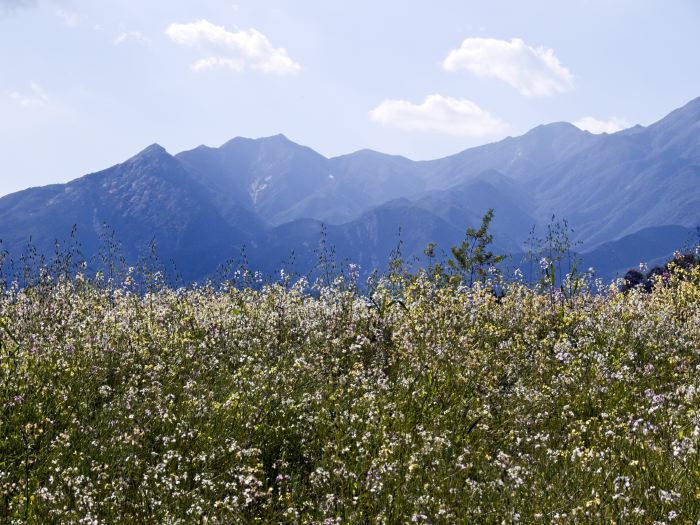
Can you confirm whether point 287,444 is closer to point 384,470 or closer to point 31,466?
point 384,470

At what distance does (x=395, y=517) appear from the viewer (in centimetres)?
453

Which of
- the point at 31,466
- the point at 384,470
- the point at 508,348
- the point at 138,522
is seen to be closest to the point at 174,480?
the point at 138,522

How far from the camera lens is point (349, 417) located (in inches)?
255

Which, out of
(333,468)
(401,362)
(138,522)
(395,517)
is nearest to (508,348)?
(401,362)

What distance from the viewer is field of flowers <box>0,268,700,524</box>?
469 centimetres

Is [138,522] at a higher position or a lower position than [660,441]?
higher

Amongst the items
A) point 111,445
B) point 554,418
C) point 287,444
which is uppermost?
point 111,445

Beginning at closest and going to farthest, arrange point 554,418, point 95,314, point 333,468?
point 333,468, point 554,418, point 95,314

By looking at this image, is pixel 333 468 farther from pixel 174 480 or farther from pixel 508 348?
pixel 508 348

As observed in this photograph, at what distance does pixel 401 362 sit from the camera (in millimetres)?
8719

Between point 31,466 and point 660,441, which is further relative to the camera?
point 660,441

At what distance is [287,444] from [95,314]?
6.85m

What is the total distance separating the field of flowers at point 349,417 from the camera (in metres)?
4.69

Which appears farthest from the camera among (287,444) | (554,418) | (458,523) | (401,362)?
(401,362)
